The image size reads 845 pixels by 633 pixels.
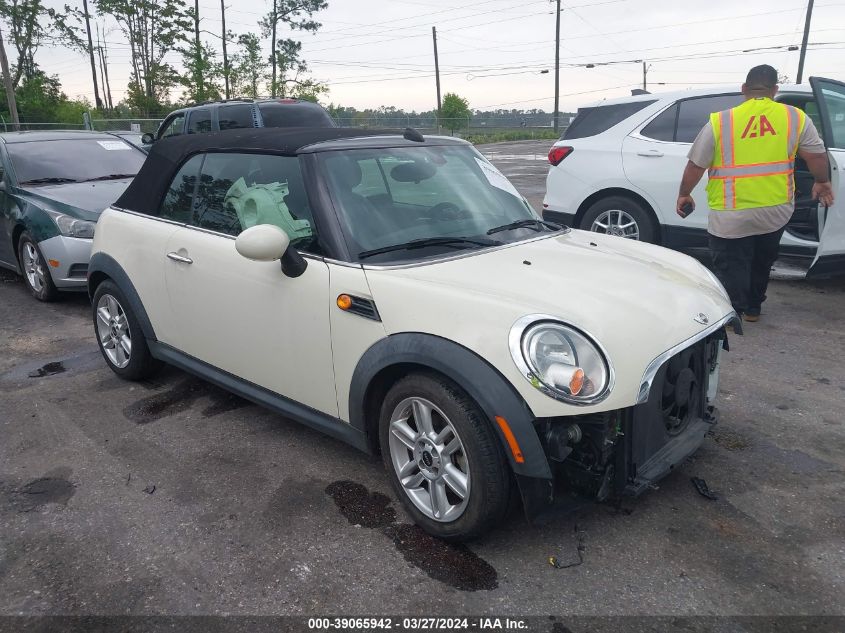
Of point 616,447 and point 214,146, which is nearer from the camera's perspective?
point 616,447

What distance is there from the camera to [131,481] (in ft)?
10.6

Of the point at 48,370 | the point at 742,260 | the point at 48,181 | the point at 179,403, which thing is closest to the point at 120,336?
the point at 179,403

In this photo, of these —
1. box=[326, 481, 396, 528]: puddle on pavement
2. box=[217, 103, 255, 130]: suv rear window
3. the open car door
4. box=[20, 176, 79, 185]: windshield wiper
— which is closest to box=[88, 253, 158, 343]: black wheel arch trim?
box=[326, 481, 396, 528]: puddle on pavement

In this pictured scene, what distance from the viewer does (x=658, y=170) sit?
6.42m

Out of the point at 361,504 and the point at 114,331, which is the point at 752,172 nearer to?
the point at 361,504

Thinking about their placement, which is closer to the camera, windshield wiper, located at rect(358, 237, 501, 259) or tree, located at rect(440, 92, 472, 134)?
windshield wiper, located at rect(358, 237, 501, 259)

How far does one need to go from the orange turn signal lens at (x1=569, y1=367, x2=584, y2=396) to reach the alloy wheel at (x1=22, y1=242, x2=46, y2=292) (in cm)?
590

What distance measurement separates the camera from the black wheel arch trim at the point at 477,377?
228cm

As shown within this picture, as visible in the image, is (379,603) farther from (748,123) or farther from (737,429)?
(748,123)

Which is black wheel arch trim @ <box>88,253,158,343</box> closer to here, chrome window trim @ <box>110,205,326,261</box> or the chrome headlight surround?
chrome window trim @ <box>110,205,326,261</box>

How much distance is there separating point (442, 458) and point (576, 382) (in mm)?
626

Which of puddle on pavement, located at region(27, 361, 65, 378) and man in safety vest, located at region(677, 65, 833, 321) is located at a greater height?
man in safety vest, located at region(677, 65, 833, 321)

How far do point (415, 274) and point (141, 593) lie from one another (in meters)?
1.58

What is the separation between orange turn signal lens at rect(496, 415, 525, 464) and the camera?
2287 mm
